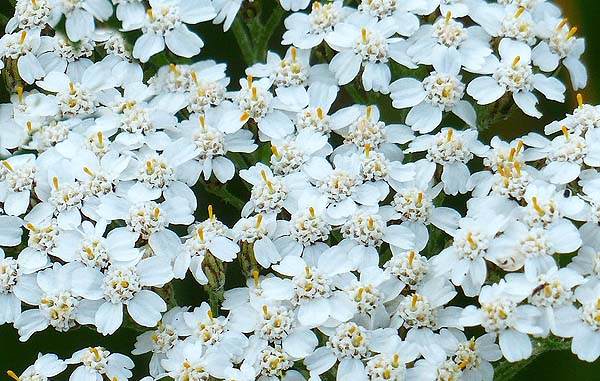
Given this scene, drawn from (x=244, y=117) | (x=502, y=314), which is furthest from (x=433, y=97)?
(x=502, y=314)

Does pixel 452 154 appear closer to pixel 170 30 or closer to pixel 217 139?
pixel 217 139

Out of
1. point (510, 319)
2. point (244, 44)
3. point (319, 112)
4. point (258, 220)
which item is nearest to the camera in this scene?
point (510, 319)

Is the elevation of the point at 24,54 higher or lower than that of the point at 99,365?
higher

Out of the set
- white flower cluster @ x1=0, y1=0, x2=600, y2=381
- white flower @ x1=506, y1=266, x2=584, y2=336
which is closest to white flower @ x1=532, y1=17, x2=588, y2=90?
white flower cluster @ x1=0, y1=0, x2=600, y2=381

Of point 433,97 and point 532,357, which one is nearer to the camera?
point 532,357

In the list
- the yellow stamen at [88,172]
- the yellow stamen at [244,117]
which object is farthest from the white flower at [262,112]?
the yellow stamen at [88,172]

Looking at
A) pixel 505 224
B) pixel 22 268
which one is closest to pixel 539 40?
pixel 505 224

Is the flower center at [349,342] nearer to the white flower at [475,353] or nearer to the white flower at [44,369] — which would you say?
the white flower at [475,353]
